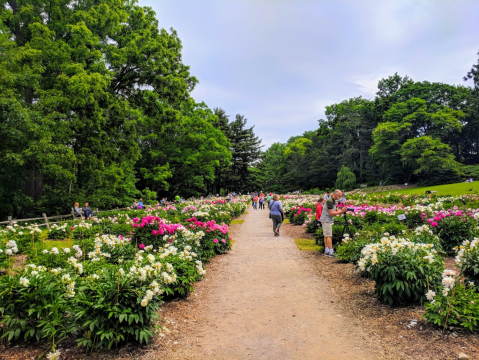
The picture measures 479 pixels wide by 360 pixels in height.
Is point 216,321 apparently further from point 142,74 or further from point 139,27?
point 139,27

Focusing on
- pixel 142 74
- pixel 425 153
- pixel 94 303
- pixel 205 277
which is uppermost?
pixel 142 74

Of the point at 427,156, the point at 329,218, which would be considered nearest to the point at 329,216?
the point at 329,218

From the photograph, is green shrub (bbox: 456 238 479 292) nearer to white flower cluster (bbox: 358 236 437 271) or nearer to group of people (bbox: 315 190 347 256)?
white flower cluster (bbox: 358 236 437 271)

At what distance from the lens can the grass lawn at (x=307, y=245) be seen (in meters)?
8.89

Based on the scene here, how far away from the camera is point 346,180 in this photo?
52.4m

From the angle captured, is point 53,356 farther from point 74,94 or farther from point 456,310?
point 74,94

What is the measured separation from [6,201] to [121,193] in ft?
32.2

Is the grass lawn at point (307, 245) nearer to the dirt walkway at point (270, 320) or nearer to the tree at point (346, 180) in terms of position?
the dirt walkway at point (270, 320)

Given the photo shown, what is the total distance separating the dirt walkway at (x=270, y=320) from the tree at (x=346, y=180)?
4773 centimetres

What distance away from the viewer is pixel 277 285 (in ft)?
18.8

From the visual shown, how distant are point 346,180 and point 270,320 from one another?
5128 centimetres

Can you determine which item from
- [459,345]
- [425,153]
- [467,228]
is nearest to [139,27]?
[467,228]

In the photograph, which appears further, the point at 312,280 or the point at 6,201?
the point at 6,201

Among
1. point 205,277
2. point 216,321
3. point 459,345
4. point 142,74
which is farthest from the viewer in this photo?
point 142,74
